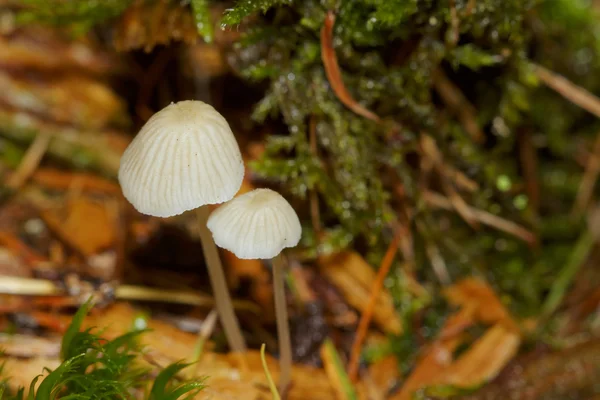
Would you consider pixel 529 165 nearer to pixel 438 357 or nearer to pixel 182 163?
pixel 438 357

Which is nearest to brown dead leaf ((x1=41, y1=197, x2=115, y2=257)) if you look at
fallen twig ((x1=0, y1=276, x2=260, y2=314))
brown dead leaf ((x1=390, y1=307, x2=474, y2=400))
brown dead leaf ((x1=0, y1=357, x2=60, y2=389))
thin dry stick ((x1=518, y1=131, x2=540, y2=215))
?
fallen twig ((x1=0, y1=276, x2=260, y2=314))

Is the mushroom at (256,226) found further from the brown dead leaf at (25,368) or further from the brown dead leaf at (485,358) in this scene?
the brown dead leaf at (485,358)

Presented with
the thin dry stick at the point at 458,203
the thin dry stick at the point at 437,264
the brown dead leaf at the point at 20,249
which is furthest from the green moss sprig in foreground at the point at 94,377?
the thin dry stick at the point at 458,203

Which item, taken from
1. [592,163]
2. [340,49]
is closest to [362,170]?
[340,49]

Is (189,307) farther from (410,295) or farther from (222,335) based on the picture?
(410,295)

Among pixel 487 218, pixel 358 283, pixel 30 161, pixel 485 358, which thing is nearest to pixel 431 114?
pixel 487 218
